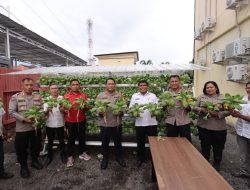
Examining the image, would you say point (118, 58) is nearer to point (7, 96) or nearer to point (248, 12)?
point (7, 96)

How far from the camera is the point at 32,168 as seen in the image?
14.0 ft

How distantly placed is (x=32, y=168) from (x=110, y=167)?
143 cm

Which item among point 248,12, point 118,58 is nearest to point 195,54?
point 118,58

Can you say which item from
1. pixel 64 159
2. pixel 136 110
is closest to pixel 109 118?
pixel 136 110

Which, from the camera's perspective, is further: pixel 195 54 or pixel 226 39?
pixel 195 54

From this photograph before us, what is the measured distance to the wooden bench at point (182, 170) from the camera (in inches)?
82.0

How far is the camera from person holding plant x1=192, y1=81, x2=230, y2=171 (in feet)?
11.5

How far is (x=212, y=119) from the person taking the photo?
3688 millimetres

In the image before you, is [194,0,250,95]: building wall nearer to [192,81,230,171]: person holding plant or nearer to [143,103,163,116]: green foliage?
[192,81,230,171]: person holding plant

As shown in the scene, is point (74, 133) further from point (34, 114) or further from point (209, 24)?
point (209, 24)

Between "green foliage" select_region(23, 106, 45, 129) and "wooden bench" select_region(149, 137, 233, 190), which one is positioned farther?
"green foliage" select_region(23, 106, 45, 129)

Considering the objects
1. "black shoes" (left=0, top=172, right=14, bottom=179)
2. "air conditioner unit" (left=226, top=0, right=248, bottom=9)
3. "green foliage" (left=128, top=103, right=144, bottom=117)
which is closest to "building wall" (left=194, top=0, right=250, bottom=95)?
"air conditioner unit" (left=226, top=0, right=248, bottom=9)

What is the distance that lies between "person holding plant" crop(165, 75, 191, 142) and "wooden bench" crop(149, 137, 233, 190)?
600 mm

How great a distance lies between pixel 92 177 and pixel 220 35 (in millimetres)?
6946
